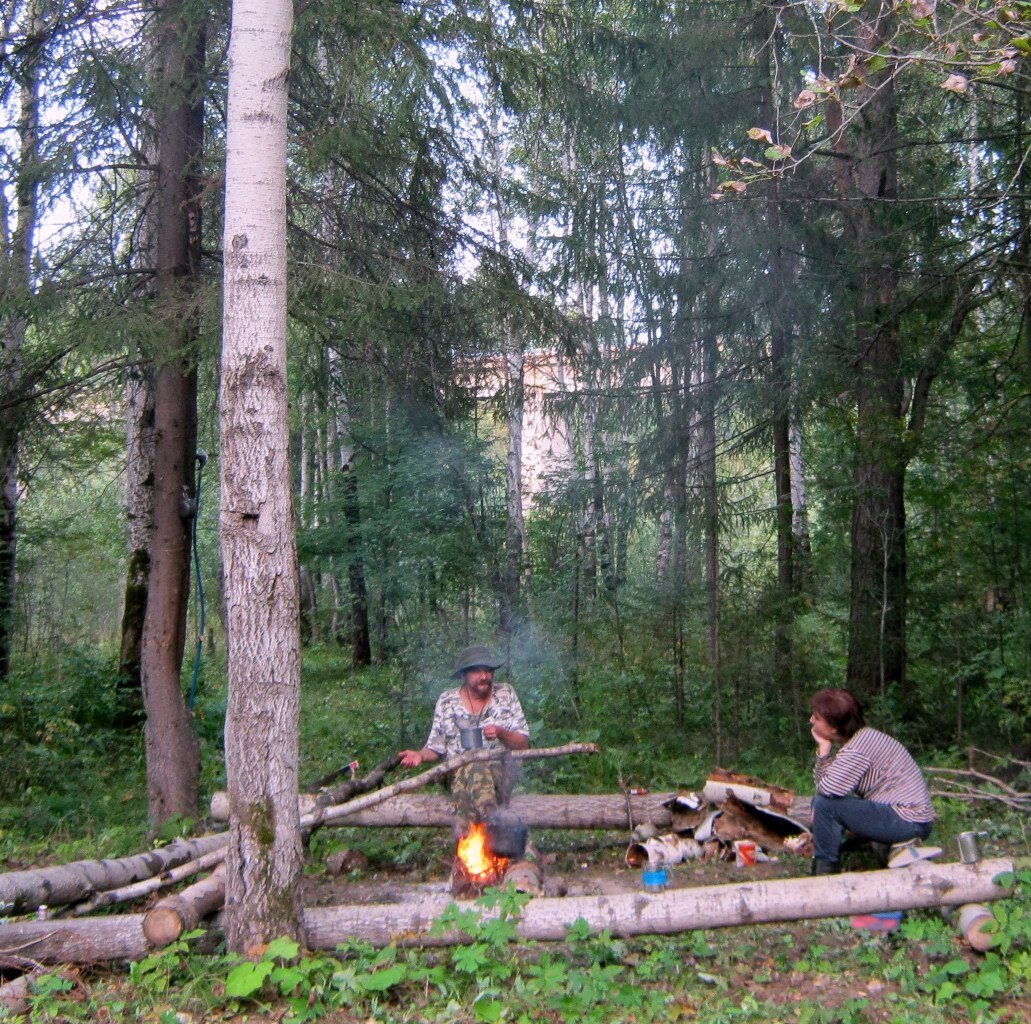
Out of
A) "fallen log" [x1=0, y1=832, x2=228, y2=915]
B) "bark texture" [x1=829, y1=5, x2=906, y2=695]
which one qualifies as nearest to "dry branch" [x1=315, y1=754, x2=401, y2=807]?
"fallen log" [x1=0, y1=832, x2=228, y2=915]

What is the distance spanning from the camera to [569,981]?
4.18m

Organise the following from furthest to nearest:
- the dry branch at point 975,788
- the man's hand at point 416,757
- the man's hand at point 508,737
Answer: the man's hand at point 508,737 → the man's hand at point 416,757 → the dry branch at point 975,788

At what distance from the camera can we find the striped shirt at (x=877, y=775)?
5457 millimetres

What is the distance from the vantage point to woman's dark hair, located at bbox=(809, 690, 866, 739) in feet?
18.5

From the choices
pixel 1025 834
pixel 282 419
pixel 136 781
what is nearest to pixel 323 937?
pixel 282 419

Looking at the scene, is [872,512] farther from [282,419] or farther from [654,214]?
[282,419]

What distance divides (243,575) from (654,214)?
8.14 metres

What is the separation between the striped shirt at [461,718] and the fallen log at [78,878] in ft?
5.47

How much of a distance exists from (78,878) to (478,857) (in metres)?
2.25

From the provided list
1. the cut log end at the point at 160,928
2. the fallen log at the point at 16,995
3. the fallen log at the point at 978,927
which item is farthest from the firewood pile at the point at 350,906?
the fallen log at the point at 16,995

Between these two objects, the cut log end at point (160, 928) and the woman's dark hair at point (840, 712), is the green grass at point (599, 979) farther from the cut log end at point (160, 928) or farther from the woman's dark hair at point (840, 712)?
the woman's dark hair at point (840, 712)

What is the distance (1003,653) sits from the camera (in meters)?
8.77

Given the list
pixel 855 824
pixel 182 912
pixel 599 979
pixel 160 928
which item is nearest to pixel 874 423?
pixel 855 824

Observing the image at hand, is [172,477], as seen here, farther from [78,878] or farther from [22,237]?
[78,878]
